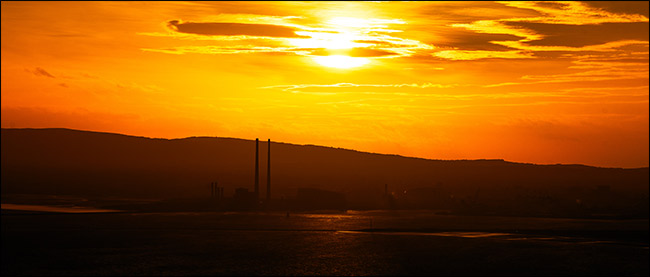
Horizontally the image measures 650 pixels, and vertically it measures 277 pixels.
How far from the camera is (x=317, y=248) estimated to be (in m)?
37.9

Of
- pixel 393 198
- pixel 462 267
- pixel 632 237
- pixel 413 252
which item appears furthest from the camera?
pixel 393 198

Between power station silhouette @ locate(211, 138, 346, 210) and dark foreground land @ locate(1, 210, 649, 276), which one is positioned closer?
dark foreground land @ locate(1, 210, 649, 276)

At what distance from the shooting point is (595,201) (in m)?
96.0

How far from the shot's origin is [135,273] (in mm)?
29422

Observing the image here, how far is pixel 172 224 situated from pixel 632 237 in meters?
27.2

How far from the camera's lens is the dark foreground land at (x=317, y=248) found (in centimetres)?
3102

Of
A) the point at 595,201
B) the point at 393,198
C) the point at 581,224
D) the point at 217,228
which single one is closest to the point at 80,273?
the point at 217,228

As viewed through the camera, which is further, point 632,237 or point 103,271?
point 632,237

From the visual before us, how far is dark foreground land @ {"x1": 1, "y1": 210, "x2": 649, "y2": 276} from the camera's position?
31016 mm

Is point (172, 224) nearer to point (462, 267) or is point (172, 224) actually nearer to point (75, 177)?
point (462, 267)

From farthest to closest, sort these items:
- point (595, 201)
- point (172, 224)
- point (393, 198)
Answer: point (595, 201) → point (393, 198) → point (172, 224)

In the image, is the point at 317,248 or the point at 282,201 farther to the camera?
the point at 282,201

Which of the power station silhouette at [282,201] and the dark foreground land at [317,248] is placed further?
the power station silhouette at [282,201]

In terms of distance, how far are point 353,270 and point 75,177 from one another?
136543mm
